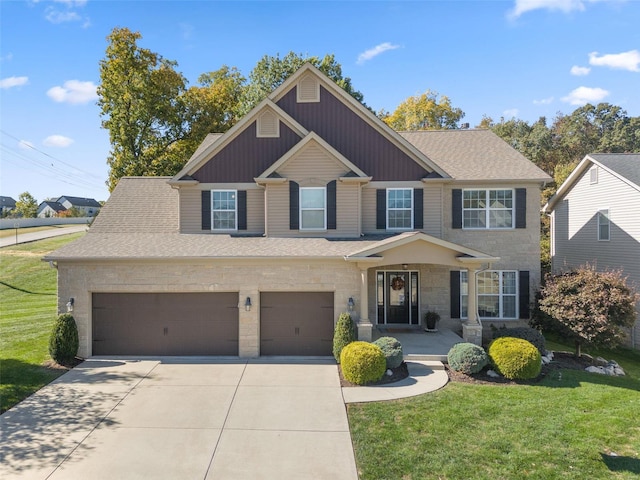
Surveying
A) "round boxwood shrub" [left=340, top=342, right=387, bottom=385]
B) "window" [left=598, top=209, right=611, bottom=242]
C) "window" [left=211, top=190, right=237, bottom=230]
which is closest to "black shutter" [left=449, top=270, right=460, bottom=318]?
"round boxwood shrub" [left=340, top=342, right=387, bottom=385]

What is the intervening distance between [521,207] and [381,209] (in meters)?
5.58

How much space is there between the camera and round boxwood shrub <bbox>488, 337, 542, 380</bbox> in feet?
34.7

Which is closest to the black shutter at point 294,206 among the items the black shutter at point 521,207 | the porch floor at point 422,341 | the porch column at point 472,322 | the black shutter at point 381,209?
the black shutter at point 381,209

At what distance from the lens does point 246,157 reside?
1492 cm

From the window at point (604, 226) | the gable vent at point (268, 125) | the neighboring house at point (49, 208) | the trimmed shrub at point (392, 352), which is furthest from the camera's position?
the neighboring house at point (49, 208)

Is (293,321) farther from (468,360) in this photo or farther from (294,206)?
(468,360)

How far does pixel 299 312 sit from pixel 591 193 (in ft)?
52.3

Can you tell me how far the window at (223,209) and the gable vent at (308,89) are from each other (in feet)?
15.9

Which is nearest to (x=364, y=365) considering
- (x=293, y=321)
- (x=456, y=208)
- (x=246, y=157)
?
(x=293, y=321)

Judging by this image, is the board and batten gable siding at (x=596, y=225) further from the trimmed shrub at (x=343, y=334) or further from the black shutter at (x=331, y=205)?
the trimmed shrub at (x=343, y=334)

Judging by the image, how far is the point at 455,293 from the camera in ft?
48.9

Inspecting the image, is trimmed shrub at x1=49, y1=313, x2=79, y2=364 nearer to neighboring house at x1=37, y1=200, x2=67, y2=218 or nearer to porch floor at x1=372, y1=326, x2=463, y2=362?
porch floor at x1=372, y1=326, x2=463, y2=362

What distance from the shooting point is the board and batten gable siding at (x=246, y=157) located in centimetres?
1491

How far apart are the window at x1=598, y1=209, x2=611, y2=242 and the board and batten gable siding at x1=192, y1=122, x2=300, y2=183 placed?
49.0 ft
